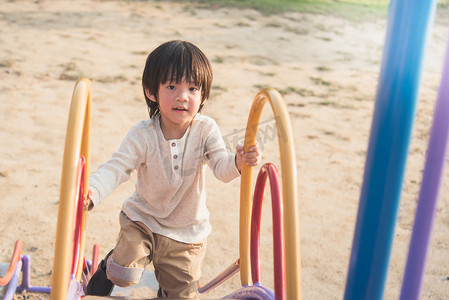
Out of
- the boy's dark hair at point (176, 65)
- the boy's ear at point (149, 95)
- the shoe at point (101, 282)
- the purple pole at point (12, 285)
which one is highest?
the boy's dark hair at point (176, 65)

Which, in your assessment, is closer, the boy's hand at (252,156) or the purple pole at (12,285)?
the boy's hand at (252,156)

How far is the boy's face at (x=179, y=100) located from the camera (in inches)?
67.8

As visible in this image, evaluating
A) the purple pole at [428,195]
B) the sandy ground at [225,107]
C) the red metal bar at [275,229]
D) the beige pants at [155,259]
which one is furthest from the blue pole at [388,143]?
the sandy ground at [225,107]

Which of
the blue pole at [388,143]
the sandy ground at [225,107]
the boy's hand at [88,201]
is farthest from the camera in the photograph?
the sandy ground at [225,107]

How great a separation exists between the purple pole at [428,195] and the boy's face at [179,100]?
87cm

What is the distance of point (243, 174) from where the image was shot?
1969mm

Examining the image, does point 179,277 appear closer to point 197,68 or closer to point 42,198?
point 197,68

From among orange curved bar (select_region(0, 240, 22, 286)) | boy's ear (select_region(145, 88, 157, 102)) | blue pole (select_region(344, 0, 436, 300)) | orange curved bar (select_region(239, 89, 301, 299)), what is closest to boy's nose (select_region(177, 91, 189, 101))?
boy's ear (select_region(145, 88, 157, 102))

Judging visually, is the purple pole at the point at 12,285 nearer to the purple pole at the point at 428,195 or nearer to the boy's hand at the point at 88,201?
the boy's hand at the point at 88,201

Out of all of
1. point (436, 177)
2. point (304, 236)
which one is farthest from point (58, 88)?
point (436, 177)

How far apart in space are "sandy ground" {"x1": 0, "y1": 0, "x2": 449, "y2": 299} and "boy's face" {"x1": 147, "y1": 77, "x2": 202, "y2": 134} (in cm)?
83

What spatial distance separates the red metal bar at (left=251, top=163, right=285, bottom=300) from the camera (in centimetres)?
156

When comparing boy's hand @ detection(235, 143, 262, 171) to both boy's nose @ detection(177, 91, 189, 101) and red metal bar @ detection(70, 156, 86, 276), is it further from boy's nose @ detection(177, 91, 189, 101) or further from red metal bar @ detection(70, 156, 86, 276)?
red metal bar @ detection(70, 156, 86, 276)

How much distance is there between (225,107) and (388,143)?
4.05 metres
